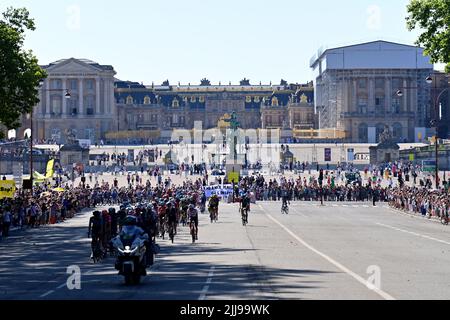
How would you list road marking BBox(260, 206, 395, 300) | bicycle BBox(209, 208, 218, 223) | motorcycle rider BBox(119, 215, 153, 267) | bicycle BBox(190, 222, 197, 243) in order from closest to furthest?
road marking BBox(260, 206, 395, 300), motorcycle rider BBox(119, 215, 153, 267), bicycle BBox(190, 222, 197, 243), bicycle BBox(209, 208, 218, 223)

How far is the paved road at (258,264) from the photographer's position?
69.8 ft

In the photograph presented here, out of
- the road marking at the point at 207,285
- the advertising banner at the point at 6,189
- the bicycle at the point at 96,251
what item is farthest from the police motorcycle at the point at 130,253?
the advertising banner at the point at 6,189

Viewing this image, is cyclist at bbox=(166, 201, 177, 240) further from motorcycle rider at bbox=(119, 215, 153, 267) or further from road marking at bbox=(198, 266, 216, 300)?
motorcycle rider at bbox=(119, 215, 153, 267)

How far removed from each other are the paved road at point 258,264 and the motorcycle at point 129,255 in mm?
324

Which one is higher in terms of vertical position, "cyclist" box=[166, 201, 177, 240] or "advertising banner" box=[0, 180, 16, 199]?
"advertising banner" box=[0, 180, 16, 199]

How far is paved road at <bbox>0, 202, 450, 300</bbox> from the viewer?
2128 centimetres

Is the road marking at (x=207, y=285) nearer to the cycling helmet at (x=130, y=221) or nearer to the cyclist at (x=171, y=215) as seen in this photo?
the cycling helmet at (x=130, y=221)

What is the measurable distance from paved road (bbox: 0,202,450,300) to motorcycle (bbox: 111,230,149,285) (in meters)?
0.32

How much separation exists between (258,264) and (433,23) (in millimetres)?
31002

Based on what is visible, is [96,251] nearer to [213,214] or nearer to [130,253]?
[130,253]

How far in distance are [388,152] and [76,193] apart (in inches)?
2827

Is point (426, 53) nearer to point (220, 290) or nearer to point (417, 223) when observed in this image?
point (417, 223)

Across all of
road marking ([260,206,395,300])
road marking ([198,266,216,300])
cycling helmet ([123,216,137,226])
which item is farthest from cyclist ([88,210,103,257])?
road marking ([260,206,395,300])

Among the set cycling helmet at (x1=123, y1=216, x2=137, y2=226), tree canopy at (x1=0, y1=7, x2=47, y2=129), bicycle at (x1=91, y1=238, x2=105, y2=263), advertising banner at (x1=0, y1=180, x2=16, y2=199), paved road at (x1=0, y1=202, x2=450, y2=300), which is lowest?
paved road at (x1=0, y1=202, x2=450, y2=300)
